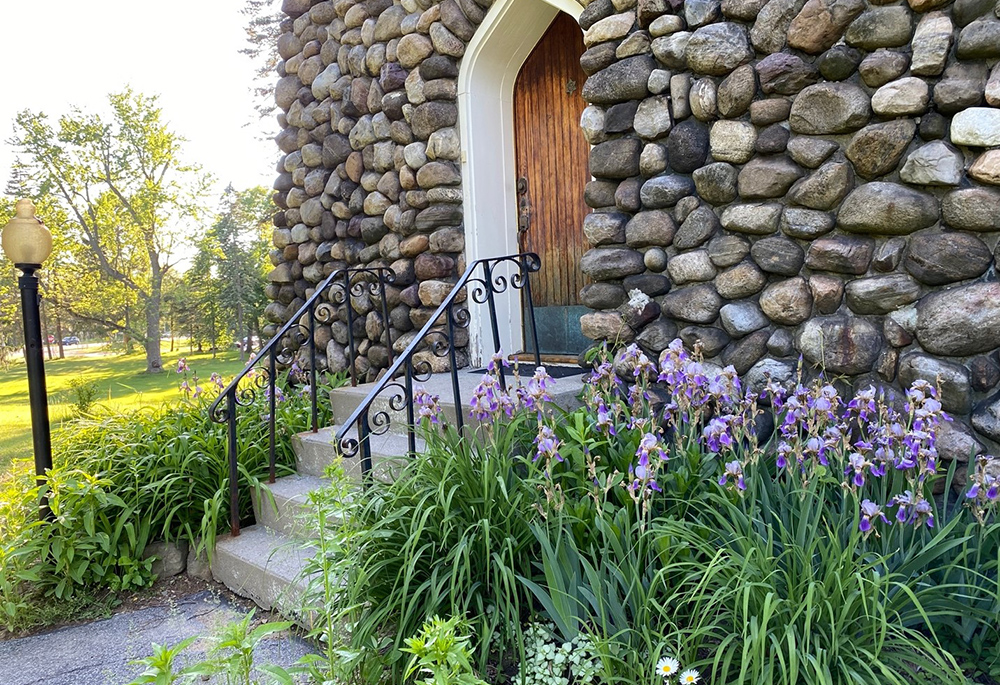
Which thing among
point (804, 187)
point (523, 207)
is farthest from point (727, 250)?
point (523, 207)

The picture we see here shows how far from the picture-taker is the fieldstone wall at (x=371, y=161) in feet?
12.9

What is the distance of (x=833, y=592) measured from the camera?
146 centimetres

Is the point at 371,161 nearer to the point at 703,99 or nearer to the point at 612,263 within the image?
the point at 612,263

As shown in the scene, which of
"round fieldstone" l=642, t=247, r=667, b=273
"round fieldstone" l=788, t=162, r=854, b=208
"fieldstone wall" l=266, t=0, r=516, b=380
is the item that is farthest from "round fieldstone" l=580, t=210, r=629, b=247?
"fieldstone wall" l=266, t=0, r=516, b=380

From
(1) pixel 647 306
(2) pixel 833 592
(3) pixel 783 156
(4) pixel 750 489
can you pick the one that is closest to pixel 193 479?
(1) pixel 647 306

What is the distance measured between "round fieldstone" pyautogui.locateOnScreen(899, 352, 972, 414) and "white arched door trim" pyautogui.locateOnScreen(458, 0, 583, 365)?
2.34 metres

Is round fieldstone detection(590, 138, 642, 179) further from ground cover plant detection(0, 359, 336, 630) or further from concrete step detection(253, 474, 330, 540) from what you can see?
ground cover plant detection(0, 359, 336, 630)

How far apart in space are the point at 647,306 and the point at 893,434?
1.21 metres

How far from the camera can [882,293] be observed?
217 centimetres

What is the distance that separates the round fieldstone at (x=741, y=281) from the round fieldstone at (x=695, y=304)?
5 cm

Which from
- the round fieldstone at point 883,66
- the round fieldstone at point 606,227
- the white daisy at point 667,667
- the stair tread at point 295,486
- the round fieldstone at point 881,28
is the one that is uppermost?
the round fieldstone at point 881,28

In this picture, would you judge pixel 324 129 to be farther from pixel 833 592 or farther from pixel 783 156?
pixel 833 592

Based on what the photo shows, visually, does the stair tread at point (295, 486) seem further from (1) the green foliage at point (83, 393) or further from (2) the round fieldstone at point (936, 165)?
(2) the round fieldstone at point (936, 165)

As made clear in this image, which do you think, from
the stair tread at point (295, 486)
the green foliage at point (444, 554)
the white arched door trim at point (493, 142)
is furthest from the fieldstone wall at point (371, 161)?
the green foliage at point (444, 554)
